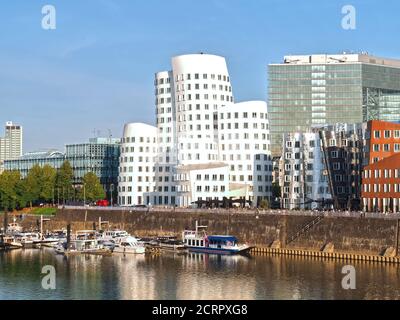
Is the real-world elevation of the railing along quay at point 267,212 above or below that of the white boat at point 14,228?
above

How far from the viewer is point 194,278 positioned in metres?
106

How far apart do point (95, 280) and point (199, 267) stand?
724 inches

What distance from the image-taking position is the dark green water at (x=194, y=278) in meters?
92.9

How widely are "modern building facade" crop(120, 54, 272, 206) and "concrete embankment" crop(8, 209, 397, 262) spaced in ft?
57.7

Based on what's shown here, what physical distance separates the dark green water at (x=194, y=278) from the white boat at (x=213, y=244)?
4.44 metres

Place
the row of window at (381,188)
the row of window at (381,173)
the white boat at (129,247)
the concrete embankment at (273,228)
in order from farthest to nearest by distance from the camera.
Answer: the white boat at (129,247), the row of window at (381,173), the row of window at (381,188), the concrete embankment at (273,228)

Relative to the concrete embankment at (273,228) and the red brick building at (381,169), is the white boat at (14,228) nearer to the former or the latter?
the concrete embankment at (273,228)

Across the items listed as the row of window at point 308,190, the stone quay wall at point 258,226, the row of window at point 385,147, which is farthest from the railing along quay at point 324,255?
the row of window at point 308,190

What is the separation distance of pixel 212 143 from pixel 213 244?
57.6 metres

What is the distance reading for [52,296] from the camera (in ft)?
306

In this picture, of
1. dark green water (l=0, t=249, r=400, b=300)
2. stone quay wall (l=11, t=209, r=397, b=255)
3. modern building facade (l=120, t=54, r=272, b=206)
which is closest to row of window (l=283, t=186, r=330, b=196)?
modern building facade (l=120, t=54, r=272, b=206)

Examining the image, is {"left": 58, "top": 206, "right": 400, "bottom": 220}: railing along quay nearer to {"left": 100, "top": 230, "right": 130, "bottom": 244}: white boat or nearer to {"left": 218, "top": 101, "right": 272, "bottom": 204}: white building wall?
{"left": 100, "top": 230, "right": 130, "bottom": 244}: white boat
